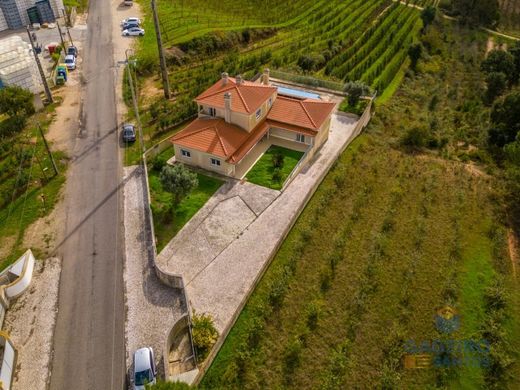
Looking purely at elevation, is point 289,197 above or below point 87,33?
below

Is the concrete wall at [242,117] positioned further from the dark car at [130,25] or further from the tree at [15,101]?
the dark car at [130,25]

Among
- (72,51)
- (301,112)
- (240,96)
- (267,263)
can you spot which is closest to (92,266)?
(267,263)

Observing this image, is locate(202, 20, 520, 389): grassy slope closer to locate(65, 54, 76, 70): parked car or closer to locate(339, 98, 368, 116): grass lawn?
locate(339, 98, 368, 116): grass lawn

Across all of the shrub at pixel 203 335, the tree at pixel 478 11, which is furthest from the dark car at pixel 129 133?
the tree at pixel 478 11

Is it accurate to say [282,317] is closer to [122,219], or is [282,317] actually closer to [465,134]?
[122,219]

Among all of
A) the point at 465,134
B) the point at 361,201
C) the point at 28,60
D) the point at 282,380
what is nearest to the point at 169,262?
the point at 282,380

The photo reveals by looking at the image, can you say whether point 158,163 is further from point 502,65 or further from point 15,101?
point 502,65

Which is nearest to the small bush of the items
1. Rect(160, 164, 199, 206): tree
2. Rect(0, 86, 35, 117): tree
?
Rect(160, 164, 199, 206): tree
